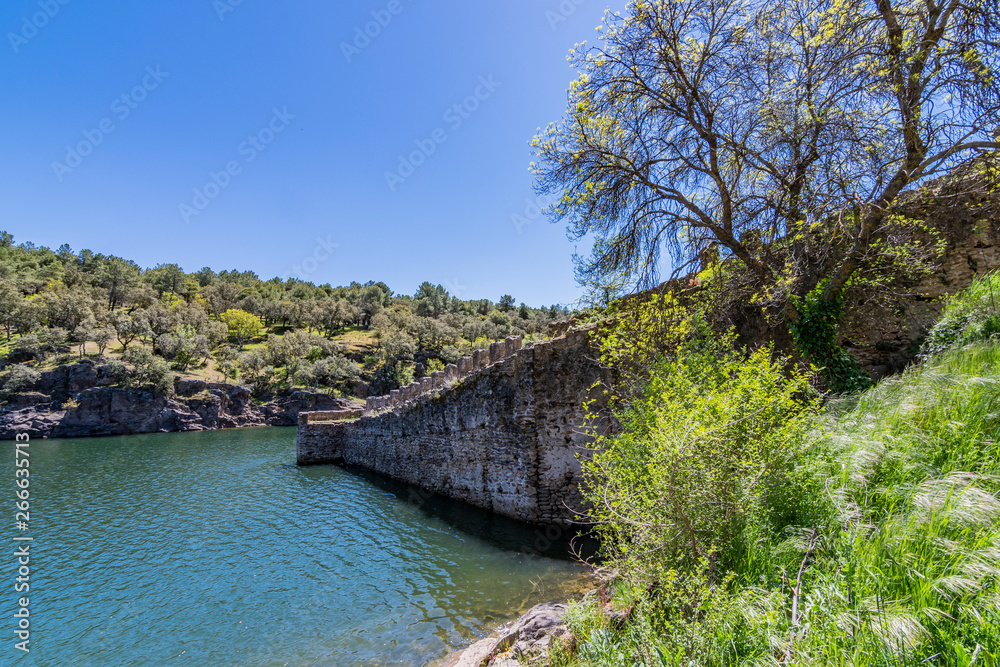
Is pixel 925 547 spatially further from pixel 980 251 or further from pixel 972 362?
pixel 980 251

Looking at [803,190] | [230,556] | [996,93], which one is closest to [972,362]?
[996,93]

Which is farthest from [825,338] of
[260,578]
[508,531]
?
[260,578]

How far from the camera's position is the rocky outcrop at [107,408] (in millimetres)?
38562

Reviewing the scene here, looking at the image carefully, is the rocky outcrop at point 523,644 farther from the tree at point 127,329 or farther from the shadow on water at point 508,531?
the tree at point 127,329

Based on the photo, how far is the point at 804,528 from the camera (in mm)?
3223

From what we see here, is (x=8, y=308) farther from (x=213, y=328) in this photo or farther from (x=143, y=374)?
(x=143, y=374)

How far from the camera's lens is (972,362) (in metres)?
4.23

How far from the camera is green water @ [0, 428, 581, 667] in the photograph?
6852mm

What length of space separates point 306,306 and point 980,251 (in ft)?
275

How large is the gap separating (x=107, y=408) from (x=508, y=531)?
51.6 meters

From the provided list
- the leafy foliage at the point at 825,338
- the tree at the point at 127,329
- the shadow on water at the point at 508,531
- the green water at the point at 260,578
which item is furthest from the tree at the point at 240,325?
the leafy foliage at the point at 825,338

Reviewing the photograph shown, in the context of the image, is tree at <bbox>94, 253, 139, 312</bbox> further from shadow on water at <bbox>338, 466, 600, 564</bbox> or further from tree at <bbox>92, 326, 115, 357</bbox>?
shadow on water at <bbox>338, 466, 600, 564</bbox>

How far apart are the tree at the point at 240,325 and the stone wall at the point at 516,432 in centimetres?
6463

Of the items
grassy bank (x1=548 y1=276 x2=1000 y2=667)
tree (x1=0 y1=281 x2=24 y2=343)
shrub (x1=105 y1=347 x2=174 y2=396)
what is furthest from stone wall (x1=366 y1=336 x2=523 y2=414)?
tree (x1=0 y1=281 x2=24 y2=343)
